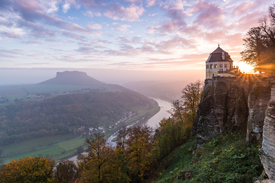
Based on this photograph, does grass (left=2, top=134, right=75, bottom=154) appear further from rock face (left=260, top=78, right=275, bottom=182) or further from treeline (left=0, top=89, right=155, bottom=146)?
rock face (left=260, top=78, right=275, bottom=182)

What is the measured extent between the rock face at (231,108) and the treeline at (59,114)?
11078 centimetres

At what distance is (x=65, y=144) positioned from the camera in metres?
86.0

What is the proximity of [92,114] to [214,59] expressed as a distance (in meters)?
131

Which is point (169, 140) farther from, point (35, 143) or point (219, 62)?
point (35, 143)

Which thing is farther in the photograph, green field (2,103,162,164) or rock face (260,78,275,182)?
green field (2,103,162,164)

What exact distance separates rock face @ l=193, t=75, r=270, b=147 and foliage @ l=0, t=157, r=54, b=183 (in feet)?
76.2

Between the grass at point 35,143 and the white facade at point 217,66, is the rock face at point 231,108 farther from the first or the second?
the grass at point 35,143

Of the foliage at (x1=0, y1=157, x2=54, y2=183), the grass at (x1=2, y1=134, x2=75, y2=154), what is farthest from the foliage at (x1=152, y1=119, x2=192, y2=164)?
the grass at (x1=2, y1=134, x2=75, y2=154)

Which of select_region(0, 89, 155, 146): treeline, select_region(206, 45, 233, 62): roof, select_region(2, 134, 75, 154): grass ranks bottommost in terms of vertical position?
select_region(2, 134, 75, 154): grass

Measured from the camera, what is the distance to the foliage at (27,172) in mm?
17533

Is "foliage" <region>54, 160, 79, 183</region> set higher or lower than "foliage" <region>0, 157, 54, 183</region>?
lower

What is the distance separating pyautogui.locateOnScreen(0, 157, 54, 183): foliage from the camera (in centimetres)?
1753

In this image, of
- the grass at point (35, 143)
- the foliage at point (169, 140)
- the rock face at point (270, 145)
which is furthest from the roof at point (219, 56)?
the grass at point (35, 143)

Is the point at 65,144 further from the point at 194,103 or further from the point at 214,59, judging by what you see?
the point at 214,59
